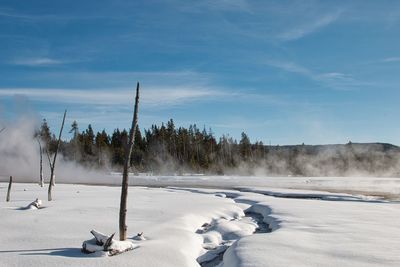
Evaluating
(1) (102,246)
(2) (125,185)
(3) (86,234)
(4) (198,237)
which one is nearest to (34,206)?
(3) (86,234)

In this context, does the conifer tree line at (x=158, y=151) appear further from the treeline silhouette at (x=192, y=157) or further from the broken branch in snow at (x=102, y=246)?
the broken branch in snow at (x=102, y=246)

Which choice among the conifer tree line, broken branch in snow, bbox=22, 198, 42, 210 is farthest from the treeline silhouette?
broken branch in snow, bbox=22, 198, 42, 210

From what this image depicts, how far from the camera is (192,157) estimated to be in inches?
3967

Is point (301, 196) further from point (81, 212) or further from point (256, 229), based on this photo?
point (81, 212)

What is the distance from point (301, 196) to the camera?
126ft

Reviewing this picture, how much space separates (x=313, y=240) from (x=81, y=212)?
1067 centimetres

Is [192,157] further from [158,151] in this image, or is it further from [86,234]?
[86,234]

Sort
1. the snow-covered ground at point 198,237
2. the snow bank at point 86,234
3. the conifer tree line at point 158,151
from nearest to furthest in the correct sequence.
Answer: the snow bank at point 86,234 < the snow-covered ground at point 198,237 < the conifer tree line at point 158,151

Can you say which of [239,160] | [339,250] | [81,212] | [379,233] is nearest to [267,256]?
[339,250]

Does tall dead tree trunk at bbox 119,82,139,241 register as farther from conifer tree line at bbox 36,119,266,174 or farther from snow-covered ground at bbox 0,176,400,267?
conifer tree line at bbox 36,119,266,174

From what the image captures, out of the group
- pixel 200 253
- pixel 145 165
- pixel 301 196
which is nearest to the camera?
pixel 200 253

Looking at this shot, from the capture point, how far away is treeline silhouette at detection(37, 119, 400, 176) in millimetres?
99125

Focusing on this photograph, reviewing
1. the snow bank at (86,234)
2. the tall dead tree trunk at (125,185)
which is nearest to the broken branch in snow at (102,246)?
the snow bank at (86,234)

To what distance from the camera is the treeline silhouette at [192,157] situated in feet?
325
